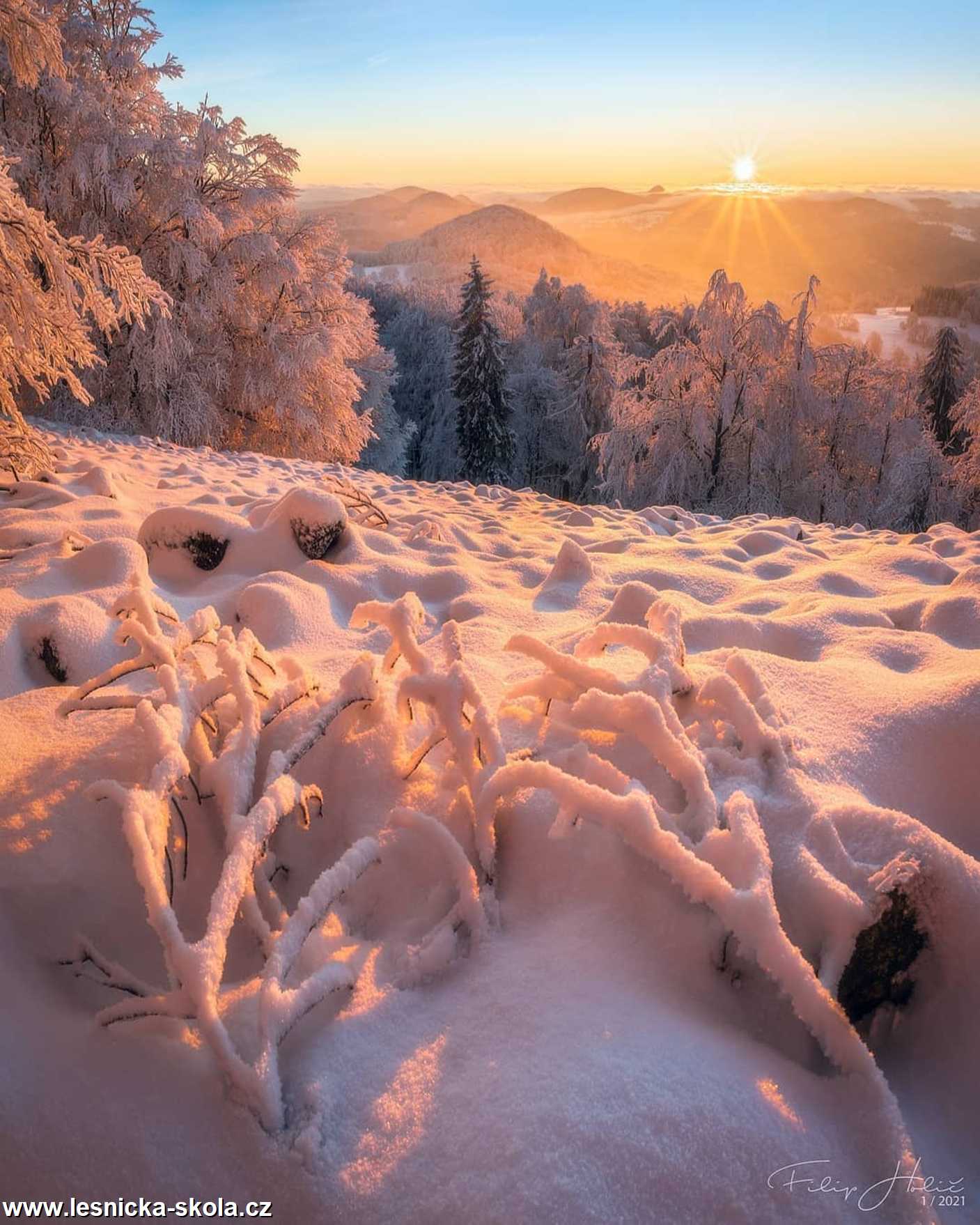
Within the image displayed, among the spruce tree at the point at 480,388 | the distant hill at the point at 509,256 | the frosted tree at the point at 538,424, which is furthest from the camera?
the distant hill at the point at 509,256

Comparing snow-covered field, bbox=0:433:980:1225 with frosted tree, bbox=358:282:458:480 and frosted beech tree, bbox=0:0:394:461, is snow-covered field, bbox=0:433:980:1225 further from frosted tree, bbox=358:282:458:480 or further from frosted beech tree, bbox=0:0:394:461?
frosted tree, bbox=358:282:458:480

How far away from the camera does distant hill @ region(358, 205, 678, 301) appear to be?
55812mm

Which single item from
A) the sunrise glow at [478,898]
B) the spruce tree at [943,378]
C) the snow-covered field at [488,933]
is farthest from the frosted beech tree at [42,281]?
the spruce tree at [943,378]

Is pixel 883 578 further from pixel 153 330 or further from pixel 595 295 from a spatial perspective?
pixel 595 295

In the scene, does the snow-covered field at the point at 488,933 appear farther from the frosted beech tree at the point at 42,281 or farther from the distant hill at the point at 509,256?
the distant hill at the point at 509,256

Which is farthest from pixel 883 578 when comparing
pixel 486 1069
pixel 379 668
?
pixel 486 1069

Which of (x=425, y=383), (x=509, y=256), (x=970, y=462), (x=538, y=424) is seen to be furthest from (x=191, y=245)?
(x=509, y=256)

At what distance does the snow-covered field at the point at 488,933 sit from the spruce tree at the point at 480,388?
80.8 feet

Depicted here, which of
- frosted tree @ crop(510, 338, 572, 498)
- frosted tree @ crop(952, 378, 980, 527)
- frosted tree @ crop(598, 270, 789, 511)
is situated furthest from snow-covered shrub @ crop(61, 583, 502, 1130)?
frosted tree @ crop(510, 338, 572, 498)

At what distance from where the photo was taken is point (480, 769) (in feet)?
3.54

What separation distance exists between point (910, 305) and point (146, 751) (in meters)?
45.0

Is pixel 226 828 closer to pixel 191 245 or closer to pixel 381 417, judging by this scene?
pixel 191 245

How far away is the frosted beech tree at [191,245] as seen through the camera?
1027cm
